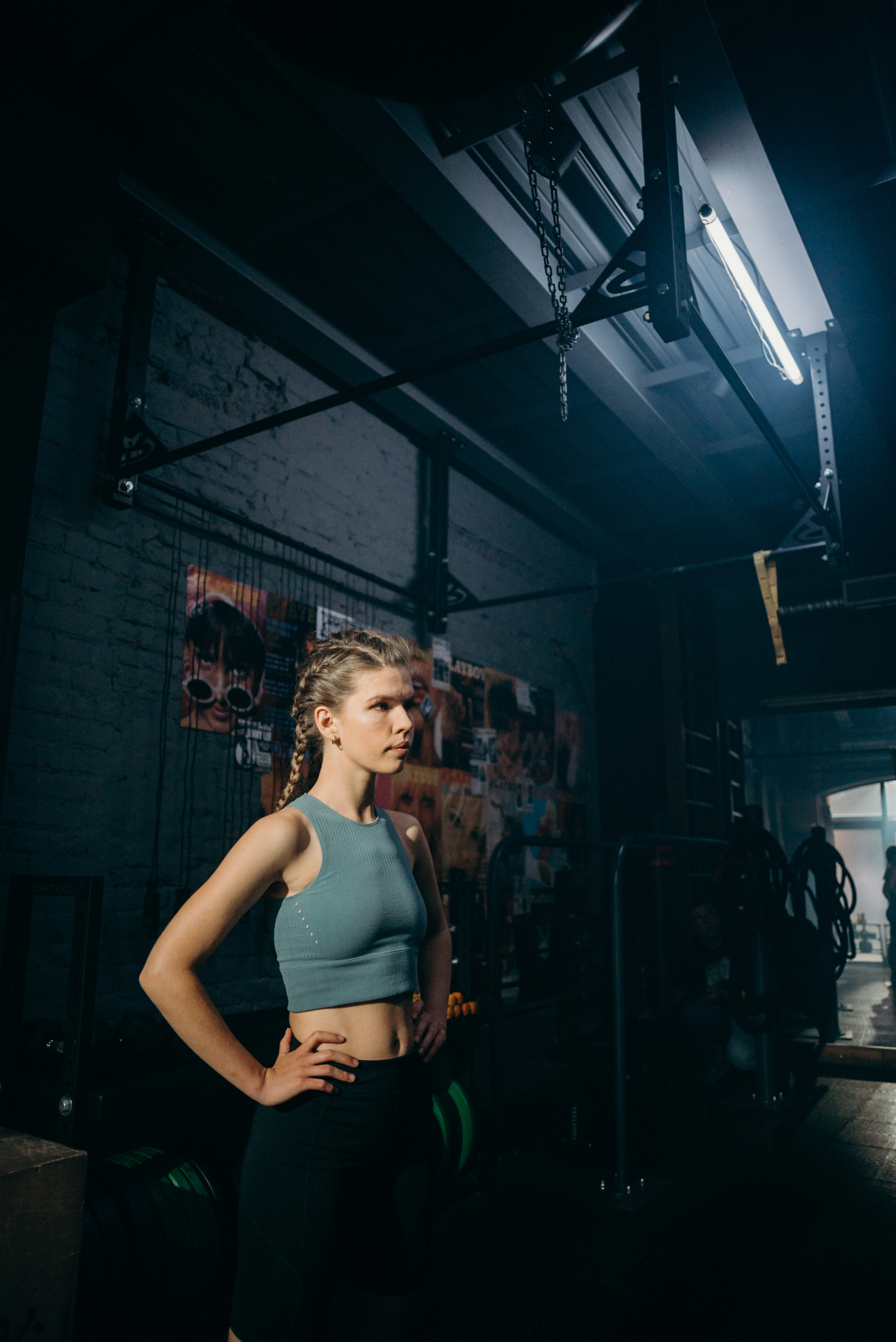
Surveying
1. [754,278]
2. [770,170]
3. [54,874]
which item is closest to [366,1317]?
[54,874]

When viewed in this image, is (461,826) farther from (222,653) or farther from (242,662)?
(222,653)

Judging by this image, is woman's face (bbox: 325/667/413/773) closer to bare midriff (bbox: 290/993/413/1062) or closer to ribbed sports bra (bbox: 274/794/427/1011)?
ribbed sports bra (bbox: 274/794/427/1011)

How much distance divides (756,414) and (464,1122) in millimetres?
2874

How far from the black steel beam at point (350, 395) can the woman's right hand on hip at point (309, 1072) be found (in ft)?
6.07

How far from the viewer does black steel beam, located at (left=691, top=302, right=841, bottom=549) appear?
239 cm

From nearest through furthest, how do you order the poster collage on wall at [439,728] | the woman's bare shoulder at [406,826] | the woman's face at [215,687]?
the woman's bare shoulder at [406,826] < the woman's face at [215,687] < the poster collage on wall at [439,728]

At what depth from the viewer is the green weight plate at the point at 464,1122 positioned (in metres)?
3.17

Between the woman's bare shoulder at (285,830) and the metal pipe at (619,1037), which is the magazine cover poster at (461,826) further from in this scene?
the woman's bare shoulder at (285,830)

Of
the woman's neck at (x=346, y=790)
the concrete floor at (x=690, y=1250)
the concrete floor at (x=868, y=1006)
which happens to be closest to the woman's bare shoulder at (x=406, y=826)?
the woman's neck at (x=346, y=790)

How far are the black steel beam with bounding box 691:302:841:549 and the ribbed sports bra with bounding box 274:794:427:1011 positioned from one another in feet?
5.49

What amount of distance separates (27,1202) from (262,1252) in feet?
1.38

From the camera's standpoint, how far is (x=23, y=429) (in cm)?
274

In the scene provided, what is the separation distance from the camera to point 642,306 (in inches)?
94.1

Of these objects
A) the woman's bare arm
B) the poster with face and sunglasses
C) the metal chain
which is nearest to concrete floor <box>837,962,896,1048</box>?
the poster with face and sunglasses
